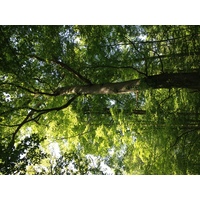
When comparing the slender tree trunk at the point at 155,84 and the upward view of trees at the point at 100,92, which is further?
the upward view of trees at the point at 100,92

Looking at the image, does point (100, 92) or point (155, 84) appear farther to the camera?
point (100, 92)

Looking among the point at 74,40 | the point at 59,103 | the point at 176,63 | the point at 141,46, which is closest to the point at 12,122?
the point at 59,103

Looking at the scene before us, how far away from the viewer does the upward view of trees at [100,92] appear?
14.1ft

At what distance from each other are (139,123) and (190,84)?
2.77 m

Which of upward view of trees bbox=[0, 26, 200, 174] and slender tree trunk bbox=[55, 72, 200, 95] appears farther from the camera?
upward view of trees bbox=[0, 26, 200, 174]

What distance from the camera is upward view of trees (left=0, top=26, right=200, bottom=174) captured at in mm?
4309

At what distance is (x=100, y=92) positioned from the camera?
194 inches

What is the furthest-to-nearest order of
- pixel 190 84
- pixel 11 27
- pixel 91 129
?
pixel 91 129 < pixel 11 27 < pixel 190 84

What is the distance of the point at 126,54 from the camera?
5.68 meters

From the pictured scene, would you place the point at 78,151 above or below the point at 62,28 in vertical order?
below

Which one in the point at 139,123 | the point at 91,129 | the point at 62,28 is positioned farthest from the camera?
the point at 91,129

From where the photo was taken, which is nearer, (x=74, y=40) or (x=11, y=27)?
(x=11, y=27)
